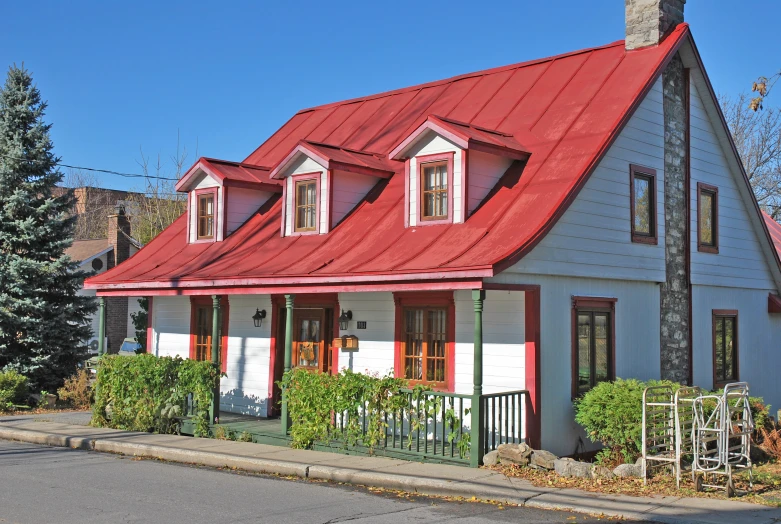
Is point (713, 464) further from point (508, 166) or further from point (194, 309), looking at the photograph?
point (194, 309)

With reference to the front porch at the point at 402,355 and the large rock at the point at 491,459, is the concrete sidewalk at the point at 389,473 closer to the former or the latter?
the large rock at the point at 491,459

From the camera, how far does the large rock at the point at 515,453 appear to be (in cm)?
1162

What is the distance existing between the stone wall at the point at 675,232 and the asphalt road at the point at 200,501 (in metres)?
7.70

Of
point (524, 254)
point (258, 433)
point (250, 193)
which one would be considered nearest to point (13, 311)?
point (250, 193)

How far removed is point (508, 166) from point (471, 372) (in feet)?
12.5

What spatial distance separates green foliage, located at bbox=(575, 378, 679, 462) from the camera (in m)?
12.0

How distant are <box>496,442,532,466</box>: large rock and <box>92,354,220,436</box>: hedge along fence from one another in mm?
6084

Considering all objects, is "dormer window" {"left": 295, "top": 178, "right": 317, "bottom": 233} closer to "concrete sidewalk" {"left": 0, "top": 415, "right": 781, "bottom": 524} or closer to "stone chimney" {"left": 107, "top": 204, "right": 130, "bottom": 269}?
"concrete sidewalk" {"left": 0, "top": 415, "right": 781, "bottom": 524}

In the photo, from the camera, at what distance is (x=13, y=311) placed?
72.0 ft

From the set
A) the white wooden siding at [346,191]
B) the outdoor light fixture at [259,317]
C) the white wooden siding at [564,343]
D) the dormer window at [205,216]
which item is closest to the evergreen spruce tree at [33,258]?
the dormer window at [205,216]

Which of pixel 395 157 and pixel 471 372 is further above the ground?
pixel 395 157

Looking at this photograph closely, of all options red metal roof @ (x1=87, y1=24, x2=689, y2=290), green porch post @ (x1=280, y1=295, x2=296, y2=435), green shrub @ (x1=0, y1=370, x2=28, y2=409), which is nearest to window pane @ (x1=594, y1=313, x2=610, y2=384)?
red metal roof @ (x1=87, y1=24, x2=689, y2=290)

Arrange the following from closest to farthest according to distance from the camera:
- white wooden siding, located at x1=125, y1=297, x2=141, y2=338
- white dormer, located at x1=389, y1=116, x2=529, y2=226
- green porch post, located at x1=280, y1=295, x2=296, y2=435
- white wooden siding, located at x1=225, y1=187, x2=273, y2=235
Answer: white dormer, located at x1=389, y1=116, x2=529, y2=226
green porch post, located at x1=280, y1=295, x2=296, y2=435
white wooden siding, located at x1=225, y1=187, x2=273, y2=235
white wooden siding, located at x1=125, y1=297, x2=141, y2=338

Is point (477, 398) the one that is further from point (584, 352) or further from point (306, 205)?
point (306, 205)
